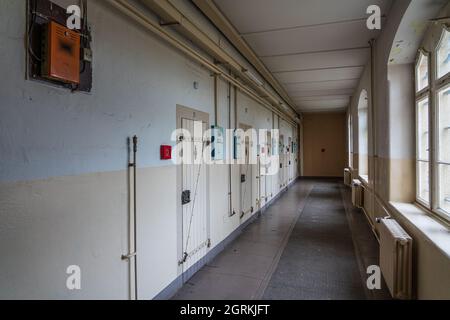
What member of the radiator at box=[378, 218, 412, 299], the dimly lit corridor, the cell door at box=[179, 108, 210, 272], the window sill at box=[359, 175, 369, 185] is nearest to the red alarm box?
the dimly lit corridor

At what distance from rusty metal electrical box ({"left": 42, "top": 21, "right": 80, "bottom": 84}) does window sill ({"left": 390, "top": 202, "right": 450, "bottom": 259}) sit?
2.62 m

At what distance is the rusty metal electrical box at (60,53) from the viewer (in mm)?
1549

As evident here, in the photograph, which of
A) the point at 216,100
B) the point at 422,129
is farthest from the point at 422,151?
the point at 216,100

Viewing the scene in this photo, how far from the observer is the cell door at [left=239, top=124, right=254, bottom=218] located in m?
5.21

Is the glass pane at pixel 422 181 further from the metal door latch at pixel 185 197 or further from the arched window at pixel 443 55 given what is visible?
the metal door latch at pixel 185 197

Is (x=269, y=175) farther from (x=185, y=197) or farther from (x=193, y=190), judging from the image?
(x=185, y=197)

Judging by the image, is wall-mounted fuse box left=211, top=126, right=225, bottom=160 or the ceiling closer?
the ceiling

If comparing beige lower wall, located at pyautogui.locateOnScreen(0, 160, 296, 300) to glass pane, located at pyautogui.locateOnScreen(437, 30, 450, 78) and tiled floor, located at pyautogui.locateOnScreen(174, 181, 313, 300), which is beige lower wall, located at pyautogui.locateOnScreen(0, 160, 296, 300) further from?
glass pane, located at pyautogui.locateOnScreen(437, 30, 450, 78)

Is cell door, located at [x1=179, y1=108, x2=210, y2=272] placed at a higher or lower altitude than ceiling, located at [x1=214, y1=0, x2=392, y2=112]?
lower

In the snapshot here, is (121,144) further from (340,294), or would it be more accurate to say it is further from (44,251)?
(340,294)

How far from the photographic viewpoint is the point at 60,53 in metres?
1.61

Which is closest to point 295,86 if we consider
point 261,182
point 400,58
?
point 261,182
